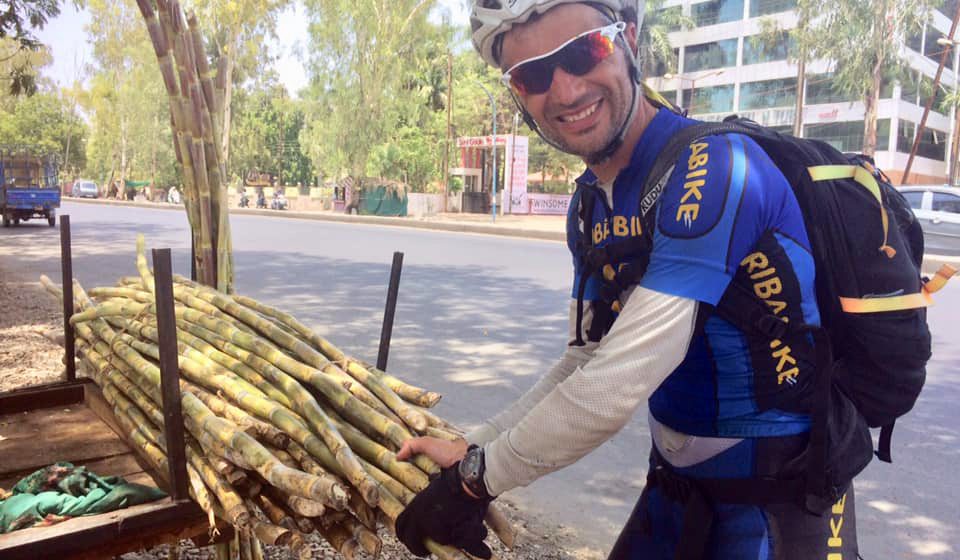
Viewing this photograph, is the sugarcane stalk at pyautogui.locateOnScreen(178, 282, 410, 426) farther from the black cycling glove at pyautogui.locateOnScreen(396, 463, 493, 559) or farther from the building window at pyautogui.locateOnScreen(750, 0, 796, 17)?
the building window at pyautogui.locateOnScreen(750, 0, 796, 17)

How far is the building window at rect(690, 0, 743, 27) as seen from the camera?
42688 mm

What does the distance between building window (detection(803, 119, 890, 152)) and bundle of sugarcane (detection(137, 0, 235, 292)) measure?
39745 mm

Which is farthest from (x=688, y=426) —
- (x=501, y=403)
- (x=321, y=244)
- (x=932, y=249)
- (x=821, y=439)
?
(x=932, y=249)

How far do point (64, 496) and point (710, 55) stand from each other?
47195 mm

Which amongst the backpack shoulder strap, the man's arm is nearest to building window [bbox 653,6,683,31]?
the man's arm

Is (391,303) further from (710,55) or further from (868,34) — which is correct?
(710,55)

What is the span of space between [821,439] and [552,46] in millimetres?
888

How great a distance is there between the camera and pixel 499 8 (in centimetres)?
145

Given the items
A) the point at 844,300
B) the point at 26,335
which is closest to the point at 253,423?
the point at 844,300

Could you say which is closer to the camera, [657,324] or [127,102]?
[657,324]

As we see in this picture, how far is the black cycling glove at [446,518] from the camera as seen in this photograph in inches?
52.7

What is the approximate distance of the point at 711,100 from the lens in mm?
44625

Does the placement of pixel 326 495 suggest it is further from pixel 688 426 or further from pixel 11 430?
pixel 11 430

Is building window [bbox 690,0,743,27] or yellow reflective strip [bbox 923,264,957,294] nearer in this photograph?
yellow reflective strip [bbox 923,264,957,294]
